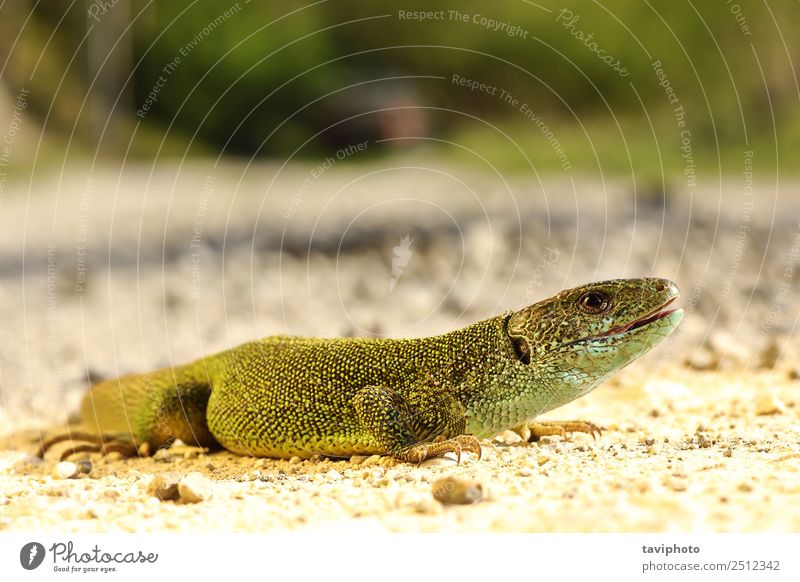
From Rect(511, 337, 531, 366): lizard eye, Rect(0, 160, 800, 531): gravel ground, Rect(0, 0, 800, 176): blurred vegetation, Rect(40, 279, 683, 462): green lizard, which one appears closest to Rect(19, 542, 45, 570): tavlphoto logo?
Rect(0, 160, 800, 531): gravel ground

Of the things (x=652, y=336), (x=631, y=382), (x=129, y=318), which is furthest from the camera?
(x=129, y=318)

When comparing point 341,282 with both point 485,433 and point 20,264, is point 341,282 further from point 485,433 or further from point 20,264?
point 485,433

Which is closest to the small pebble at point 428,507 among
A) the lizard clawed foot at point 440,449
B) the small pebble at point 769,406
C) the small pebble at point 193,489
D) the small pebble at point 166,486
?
the lizard clawed foot at point 440,449

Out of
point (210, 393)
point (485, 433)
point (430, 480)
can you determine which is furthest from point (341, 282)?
point (430, 480)

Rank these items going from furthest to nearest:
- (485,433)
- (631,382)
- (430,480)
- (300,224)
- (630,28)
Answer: (630,28) < (300,224) < (631,382) < (485,433) < (430,480)

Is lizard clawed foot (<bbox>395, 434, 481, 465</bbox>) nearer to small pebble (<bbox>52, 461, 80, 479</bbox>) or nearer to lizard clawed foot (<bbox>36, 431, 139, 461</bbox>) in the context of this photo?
Result: small pebble (<bbox>52, 461, 80, 479</bbox>)

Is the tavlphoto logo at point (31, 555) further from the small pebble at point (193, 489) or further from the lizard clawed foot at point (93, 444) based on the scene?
the lizard clawed foot at point (93, 444)
